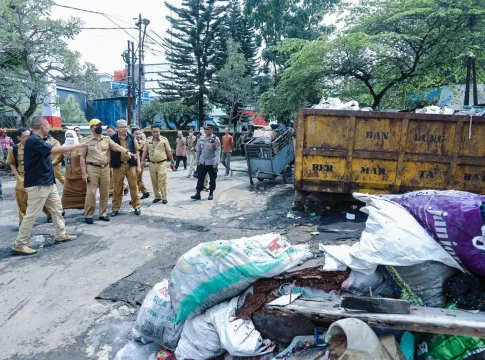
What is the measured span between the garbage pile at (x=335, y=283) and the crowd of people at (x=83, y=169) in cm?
274

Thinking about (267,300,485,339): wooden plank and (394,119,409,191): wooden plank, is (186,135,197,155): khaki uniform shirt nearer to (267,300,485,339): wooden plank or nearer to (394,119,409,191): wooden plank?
(394,119,409,191): wooden plank

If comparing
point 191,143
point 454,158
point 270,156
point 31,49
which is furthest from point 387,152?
point 31,49

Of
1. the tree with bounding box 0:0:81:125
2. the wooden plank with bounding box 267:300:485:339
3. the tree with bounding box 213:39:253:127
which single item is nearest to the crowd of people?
the wooden plank with bounding box 267:300:485:339

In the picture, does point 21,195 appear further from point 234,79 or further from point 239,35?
point 239,35

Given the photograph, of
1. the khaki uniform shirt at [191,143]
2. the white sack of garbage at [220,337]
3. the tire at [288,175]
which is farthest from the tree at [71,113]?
the white sack of garbage at [220,337]

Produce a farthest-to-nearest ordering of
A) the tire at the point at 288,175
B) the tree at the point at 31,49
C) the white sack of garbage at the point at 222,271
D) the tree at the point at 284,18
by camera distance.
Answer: the tree at the point at 284,18 < the tree at the point at 31,49 < the tire at the point at 288,175 < the white sack of garbage at the point at 222,271

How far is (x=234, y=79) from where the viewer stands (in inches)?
992

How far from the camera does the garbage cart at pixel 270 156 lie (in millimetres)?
9227

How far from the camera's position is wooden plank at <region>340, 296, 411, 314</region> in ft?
6.30

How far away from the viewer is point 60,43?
12641 millimetres

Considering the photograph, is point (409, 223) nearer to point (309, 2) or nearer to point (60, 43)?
point (60, 43)

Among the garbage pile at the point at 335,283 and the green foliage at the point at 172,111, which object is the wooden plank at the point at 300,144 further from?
the green foliage at the point at 172,111

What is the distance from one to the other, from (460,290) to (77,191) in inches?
233

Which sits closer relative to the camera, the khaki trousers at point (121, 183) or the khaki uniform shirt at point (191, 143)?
the khaki trousers at point (121, 183)
